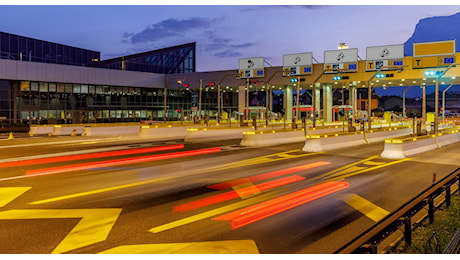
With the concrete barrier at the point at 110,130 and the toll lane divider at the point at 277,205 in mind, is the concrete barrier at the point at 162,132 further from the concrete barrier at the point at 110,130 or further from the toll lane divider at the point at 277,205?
the toll lane divider at the point at 277,205

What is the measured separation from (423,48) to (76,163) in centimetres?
4082

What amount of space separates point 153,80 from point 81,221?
63.2 metres

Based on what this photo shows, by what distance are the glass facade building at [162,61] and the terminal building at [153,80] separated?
0.63 feet

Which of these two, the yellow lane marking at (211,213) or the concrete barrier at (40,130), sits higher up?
the concrete barrier at (40,130)

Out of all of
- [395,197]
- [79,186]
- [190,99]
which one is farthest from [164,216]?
[190,99]

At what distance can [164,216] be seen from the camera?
9.06 metres

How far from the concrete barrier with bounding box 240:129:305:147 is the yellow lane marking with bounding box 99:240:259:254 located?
1931 cm

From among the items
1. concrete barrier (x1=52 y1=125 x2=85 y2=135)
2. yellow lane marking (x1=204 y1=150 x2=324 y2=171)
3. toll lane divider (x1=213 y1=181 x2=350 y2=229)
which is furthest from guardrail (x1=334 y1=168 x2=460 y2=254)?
concrete barrier (x1=52 y1=125 x2=85 y2=135)

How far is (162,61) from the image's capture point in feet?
254

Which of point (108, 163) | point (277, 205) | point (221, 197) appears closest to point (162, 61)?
point (108, 163)

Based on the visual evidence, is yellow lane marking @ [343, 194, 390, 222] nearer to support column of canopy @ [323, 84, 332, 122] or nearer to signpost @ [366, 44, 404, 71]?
signpost @ [366, 44, 404, 71]

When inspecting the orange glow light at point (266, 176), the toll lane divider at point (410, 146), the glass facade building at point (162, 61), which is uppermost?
the glass facade building at point (162, 61)

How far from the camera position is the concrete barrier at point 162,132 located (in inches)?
1361

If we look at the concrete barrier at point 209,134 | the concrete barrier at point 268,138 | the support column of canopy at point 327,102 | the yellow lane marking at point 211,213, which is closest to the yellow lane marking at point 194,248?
the yellow lane marking at point 211,213
